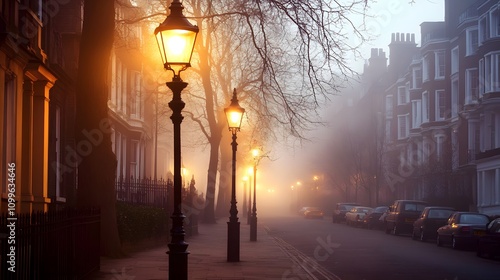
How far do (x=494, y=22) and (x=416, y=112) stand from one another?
927 inches

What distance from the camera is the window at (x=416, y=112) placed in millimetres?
76938

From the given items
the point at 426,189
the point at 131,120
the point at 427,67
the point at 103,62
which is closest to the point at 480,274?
the point at 103,62

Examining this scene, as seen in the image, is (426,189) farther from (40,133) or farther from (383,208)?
(40,133)

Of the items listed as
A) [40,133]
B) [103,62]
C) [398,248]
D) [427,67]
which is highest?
[427,67]

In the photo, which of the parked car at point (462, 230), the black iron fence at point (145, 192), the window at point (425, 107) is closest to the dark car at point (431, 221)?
the parked car at point (462, 230)

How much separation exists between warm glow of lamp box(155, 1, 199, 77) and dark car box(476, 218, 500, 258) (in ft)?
56.9

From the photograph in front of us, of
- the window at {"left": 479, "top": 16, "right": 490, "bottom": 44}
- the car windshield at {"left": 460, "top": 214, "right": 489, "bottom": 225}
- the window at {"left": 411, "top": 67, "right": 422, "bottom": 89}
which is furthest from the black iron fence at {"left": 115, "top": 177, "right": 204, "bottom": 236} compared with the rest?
the window at {"left": 411, "top": 67, "right": 422, "bottom": 89}

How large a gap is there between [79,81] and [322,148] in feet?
240

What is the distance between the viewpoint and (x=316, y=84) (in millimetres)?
21453

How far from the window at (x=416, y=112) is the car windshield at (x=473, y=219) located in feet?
146

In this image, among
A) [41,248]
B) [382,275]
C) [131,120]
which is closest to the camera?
[41,248]

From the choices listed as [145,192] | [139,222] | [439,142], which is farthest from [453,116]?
[139,222]

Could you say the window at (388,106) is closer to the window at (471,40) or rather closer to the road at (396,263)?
the window at (471,40)

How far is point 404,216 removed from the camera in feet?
143
